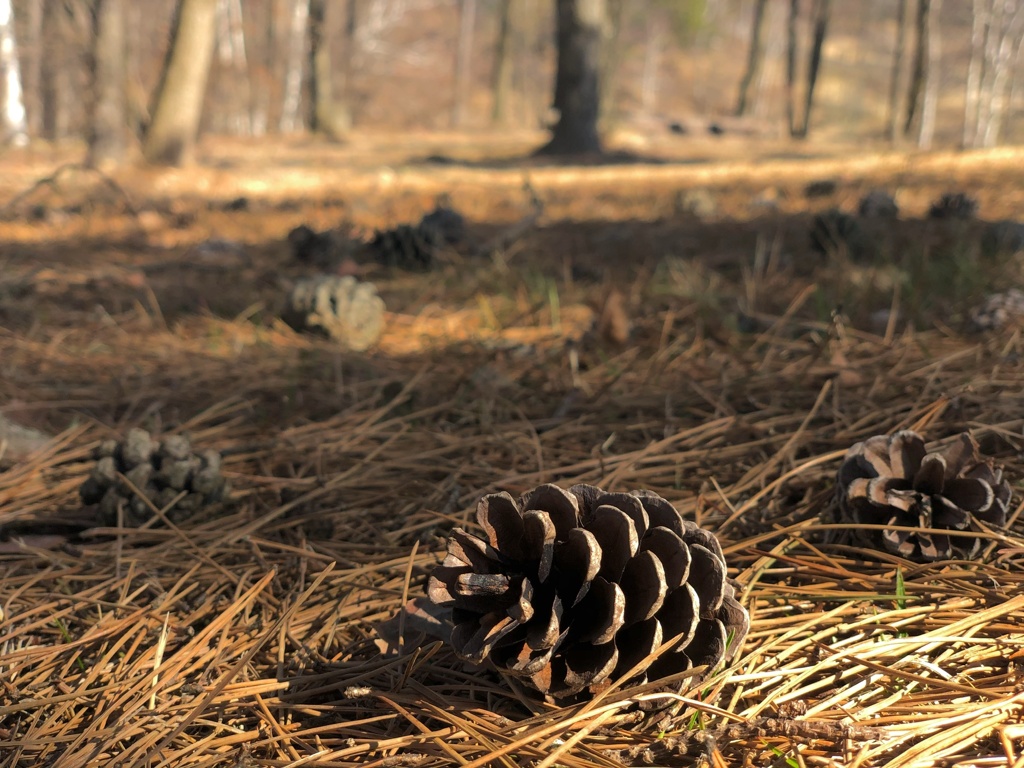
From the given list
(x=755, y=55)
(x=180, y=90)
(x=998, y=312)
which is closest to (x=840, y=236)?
(x=998, y=312)

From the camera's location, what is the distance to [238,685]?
3.21ft

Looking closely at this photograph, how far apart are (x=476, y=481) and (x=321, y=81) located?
18923 millimetres

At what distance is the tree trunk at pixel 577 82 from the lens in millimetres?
9859

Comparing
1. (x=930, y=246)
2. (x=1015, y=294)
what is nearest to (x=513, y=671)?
(x=1015, y=294)

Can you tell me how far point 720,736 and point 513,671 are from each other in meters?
0.23


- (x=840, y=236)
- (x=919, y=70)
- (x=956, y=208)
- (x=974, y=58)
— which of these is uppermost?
(x=974, y=58)

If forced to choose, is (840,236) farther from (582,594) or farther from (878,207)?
(582,594)

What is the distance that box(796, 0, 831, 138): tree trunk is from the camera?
15.1m

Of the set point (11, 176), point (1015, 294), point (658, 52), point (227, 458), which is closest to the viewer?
point (227, 458)

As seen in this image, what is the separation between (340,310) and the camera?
2549mm

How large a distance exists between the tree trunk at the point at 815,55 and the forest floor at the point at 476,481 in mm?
13838

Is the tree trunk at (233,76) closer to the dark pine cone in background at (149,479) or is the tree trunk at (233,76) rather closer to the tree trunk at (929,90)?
the tree trunk at (929,90)

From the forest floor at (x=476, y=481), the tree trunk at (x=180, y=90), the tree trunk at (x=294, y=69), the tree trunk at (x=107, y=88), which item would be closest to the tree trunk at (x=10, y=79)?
the tree trunk at (x=107, y=88)

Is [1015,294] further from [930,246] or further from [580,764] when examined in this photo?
[580,764]
